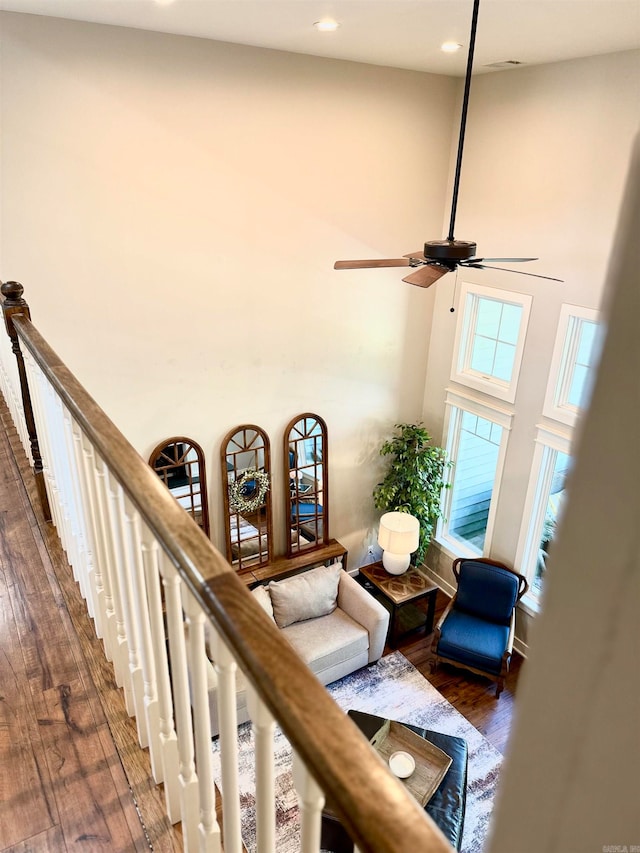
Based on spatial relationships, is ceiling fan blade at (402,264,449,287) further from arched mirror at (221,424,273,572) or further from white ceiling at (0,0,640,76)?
arched mirror at (221,424,273,572)

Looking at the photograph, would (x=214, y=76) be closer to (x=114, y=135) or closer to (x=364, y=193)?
(x=114, y=135)

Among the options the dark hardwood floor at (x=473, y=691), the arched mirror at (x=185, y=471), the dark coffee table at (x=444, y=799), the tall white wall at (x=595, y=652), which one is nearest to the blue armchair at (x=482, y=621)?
the dark hardwood floor at (x=473, y=691)

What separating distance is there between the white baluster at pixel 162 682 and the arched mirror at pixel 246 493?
13.2ft

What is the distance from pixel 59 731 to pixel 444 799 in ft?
10.7

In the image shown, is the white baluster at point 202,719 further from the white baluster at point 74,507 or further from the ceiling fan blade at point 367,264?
the ceiling fan blade at point 367,264

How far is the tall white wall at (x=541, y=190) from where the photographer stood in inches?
166

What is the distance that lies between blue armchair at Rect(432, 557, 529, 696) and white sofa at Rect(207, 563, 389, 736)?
0.61 metres

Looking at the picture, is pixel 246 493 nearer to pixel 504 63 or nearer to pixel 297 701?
pixel 504 63

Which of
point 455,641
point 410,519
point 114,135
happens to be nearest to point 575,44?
point 114,135

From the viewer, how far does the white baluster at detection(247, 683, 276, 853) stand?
689 millimetres

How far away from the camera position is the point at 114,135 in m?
4.04

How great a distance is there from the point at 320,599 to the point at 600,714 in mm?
5261

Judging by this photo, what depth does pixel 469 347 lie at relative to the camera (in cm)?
581

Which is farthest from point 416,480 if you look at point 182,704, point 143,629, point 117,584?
point 182,704
